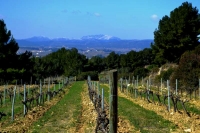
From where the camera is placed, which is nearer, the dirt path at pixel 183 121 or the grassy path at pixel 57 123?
the dirt path at pixel 183 121

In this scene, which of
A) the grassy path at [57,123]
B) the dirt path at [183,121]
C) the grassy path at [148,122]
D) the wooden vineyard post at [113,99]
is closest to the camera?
the wooden vineyard post at [113,99]

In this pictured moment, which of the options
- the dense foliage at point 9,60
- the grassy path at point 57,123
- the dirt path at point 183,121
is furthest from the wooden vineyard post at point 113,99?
the dense foliage at point 9,60

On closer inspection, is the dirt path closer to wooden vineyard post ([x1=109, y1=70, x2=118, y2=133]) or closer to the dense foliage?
wooden vineyard post ([x1=109, y1=70, x2=118, y2=133])

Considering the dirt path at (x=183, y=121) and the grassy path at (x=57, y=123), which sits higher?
the dirt path at (x=183, y=121)

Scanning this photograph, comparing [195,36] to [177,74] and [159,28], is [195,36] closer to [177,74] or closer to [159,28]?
[159,28]

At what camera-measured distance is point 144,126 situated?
46.2 ft

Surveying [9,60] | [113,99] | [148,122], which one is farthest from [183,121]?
[9,60]

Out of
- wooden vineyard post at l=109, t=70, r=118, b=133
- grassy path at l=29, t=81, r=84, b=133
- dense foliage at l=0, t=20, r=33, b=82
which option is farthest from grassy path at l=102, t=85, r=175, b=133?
dense foliage at l=0, t=20, r=33, b=82

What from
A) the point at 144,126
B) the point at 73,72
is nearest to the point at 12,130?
the point at 144,126

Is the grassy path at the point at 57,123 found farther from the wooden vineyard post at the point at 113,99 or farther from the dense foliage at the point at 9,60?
the dense foliage at the point at 9,60

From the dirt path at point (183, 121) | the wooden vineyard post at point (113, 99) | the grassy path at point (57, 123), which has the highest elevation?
the wooden vineyard post at point (113, 99)

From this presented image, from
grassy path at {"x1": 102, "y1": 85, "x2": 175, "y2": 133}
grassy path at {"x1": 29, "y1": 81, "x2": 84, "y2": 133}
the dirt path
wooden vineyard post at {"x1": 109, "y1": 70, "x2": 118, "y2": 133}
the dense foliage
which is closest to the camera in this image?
wooden vineyard post at {"x1": 109, "y1": 70, "x2": 118, "y2": 133}

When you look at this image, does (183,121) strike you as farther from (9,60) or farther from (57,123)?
(9,60)

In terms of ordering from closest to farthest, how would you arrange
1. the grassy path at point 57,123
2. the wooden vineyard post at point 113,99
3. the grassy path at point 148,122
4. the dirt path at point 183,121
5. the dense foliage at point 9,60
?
the wooden vineyard post at point 113,99 → the dirt path at point 183,121 → the grassy path at point 148,122 → the grassy path at point 57,123 → the dense foliage at point 9,60
